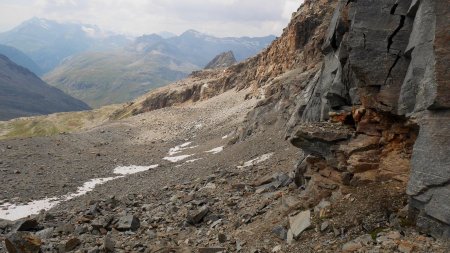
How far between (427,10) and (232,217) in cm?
1348

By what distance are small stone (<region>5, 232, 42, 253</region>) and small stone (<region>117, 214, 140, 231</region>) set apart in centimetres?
487

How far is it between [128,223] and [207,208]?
14.8 ft

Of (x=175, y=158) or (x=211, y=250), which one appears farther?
(x=175, y=158)

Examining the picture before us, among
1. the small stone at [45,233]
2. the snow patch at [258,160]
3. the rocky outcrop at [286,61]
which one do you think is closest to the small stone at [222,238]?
the small stone at [45,233]

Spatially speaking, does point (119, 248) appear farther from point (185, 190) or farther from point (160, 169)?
point (160, 169)

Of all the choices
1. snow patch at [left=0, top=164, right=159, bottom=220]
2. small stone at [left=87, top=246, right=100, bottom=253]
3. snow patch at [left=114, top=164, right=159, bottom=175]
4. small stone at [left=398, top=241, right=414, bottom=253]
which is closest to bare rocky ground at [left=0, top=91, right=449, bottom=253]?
small stone at [left=398, top=241, right=414, bottom=253]

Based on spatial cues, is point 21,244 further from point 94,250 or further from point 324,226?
point 324,226

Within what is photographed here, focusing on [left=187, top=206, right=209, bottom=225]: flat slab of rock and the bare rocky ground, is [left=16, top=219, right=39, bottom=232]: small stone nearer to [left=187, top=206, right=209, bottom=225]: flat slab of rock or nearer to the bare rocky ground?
the bare rocky ground

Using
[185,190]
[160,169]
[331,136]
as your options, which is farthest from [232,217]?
[160,169]

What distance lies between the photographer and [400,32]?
16.7 meters

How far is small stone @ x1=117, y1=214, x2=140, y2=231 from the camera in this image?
76.9ft

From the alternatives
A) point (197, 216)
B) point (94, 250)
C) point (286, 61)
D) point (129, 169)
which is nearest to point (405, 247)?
point (197, 216)

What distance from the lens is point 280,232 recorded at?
1803 centimetres

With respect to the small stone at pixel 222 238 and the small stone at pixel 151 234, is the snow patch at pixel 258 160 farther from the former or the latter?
the small stone at pixel 222 238
